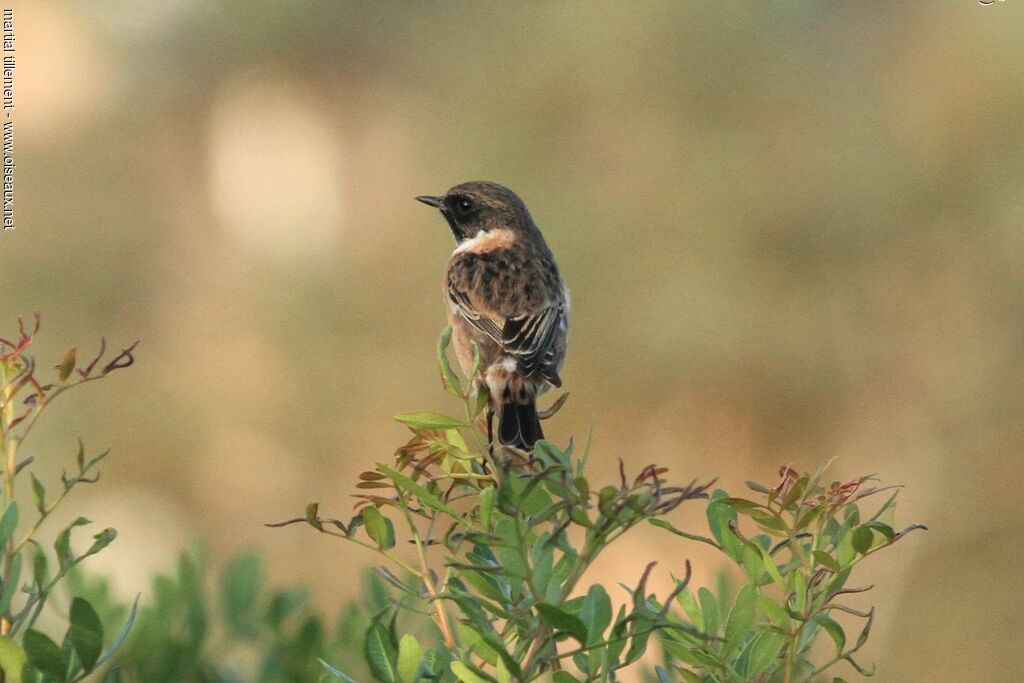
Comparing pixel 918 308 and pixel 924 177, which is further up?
pixel 924 177

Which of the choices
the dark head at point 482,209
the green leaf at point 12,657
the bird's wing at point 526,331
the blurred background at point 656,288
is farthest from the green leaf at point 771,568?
the blurred background at point 656,288

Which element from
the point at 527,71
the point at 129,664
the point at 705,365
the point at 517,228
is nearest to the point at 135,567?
the point at 517,228

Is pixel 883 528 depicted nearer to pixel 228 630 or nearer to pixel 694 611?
pixel 694 611

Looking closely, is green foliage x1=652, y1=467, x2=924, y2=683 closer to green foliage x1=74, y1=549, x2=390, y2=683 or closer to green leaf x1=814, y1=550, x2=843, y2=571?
green leaf x1=814, y1=550, x2=843, y2=571

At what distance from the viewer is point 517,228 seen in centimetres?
529

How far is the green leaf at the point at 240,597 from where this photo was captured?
252 centimetres

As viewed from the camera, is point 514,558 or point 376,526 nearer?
point 514,558

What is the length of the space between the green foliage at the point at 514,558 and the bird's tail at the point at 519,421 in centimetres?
180

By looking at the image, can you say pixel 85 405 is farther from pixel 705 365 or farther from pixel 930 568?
pixel 930 568

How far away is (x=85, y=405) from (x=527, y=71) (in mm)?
5254

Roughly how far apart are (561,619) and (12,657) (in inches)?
25.7

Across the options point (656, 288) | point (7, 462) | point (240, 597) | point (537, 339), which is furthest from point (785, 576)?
point (656, 288)

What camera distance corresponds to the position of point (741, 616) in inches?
62.2

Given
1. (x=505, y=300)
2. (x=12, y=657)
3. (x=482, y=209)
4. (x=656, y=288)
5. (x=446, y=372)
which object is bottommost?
(x=12, y=657)
